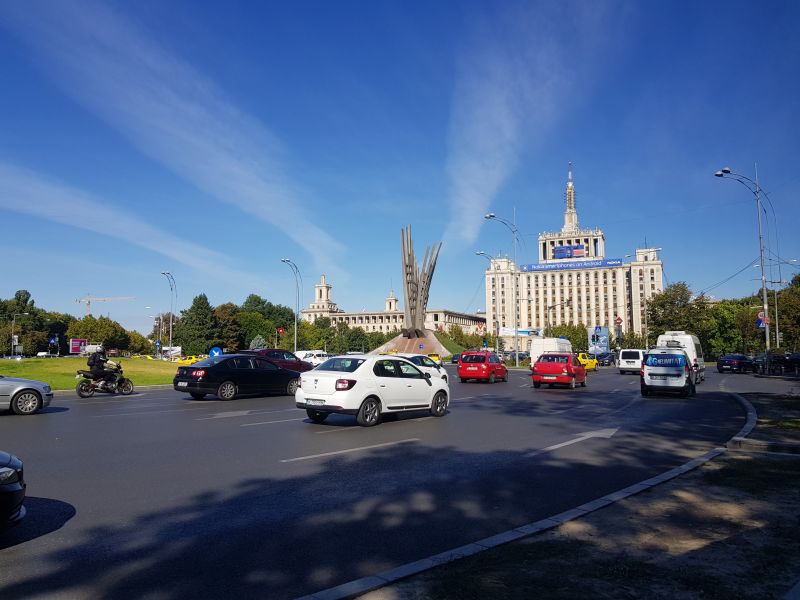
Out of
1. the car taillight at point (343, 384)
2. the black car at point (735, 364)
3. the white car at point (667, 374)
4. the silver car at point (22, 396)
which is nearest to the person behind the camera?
the car taillight at point (343, 384)

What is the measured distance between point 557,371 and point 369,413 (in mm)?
15836

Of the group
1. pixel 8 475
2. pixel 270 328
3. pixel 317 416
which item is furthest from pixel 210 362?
pixel 270 328

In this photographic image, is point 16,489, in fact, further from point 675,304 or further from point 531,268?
point 531,268

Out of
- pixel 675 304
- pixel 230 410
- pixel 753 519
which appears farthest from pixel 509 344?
pixel 753 519

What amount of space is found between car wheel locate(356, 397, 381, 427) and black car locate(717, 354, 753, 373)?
144ft

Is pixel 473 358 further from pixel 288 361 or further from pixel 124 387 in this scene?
pixel 124 387

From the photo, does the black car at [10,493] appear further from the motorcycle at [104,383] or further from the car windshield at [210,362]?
the motorcycle at [104,383]

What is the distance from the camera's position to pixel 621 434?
12.6 m

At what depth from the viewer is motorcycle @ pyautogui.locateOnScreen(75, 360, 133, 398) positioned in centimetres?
2172

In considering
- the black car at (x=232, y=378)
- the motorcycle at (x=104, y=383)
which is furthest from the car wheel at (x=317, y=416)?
the motorcycle at (x=104, y=383)

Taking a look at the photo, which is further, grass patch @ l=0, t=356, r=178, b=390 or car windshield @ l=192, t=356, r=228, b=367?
grass patch @ l=0, t=356, r=178, b=390

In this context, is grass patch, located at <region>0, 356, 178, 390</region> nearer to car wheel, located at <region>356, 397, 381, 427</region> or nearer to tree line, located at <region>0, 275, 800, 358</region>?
car wheel, located at <region>356, 397, 381, 427</region>

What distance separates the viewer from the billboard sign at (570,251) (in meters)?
164

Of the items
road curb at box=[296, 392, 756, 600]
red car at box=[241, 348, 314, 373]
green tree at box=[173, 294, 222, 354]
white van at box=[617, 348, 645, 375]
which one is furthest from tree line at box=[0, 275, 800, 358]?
road curb at box=[296, 392, 756, 600]
